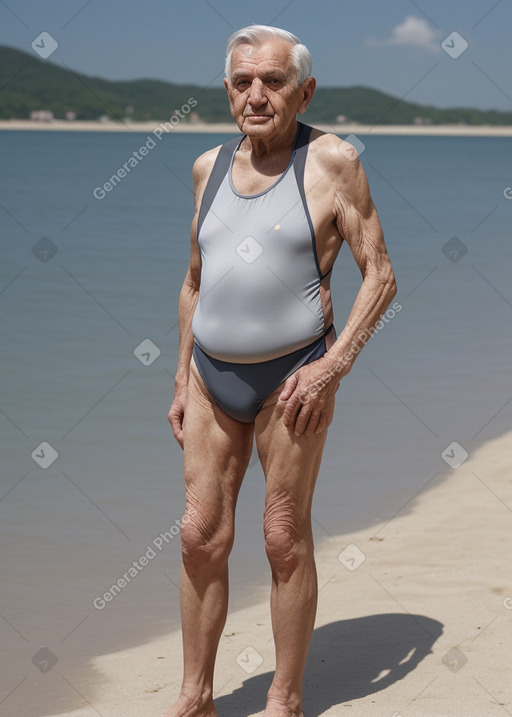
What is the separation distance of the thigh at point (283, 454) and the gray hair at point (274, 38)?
95cm

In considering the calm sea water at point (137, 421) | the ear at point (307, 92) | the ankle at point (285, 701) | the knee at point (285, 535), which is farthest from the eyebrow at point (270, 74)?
the calm sea water at point (137, 421)

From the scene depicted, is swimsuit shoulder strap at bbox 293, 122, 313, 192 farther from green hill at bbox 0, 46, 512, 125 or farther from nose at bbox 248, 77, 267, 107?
green hill at bbox 0, 46, 512, 125

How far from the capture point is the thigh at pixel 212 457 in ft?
11.4

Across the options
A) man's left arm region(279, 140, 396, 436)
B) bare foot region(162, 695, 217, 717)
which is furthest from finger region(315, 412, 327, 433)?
bare foot region(162, 695, 217, 717)

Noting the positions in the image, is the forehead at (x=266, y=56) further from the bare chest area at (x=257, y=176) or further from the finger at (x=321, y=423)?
the finger at (x=321, y=423)

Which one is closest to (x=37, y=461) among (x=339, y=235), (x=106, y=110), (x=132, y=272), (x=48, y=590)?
(x=48, y=590)

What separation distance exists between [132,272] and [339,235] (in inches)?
451

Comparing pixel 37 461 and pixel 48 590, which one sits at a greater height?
pixel 37 461

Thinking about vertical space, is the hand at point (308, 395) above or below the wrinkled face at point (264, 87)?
below

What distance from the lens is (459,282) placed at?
558 inches

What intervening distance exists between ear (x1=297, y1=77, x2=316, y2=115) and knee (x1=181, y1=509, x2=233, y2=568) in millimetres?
1275

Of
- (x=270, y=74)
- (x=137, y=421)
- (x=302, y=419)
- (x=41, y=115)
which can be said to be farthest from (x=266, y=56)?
(x=41, y=115)

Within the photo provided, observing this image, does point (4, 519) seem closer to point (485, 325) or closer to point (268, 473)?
point (268, 473)

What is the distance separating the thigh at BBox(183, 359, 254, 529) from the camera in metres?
3.49
